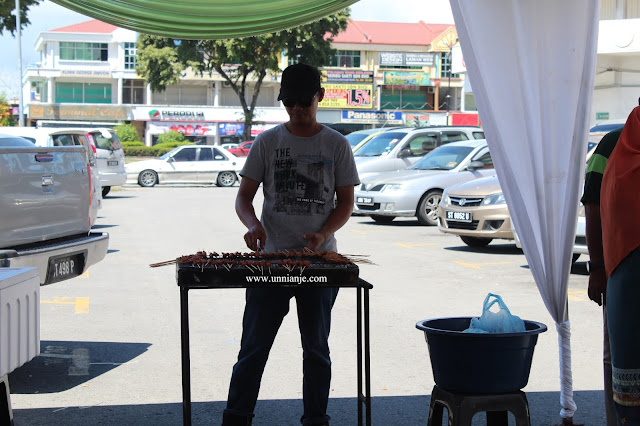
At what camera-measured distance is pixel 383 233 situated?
1620 centimetres

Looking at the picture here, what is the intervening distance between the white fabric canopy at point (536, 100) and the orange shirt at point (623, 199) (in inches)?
21.7

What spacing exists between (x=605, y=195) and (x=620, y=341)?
0.64m

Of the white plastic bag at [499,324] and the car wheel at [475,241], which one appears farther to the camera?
the car wheel at [475,241]

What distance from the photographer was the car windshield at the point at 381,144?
2048cm

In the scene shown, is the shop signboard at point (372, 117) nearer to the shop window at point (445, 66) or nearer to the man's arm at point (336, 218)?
the shop window at point (445, 66)

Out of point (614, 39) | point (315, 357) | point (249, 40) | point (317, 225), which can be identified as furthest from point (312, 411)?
point (249, 40)

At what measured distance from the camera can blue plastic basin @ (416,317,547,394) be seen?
3.81 meters

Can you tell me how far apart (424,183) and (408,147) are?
3433mm

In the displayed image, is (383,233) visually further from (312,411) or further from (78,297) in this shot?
(312,411)

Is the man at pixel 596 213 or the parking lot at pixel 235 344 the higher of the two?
the man at pixel 596 213

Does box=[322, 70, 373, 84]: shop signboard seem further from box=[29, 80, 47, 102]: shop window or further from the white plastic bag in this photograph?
the white plastic bag

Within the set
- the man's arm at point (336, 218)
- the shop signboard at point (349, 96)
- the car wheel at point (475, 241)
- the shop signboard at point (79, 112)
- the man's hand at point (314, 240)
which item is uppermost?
the shop signboard at point (349, 96)

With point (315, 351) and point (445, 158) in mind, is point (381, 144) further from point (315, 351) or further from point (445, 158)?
point (315, 351)

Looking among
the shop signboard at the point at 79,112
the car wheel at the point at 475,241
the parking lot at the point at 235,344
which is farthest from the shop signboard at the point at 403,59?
the parking lot at the point at 235,344
